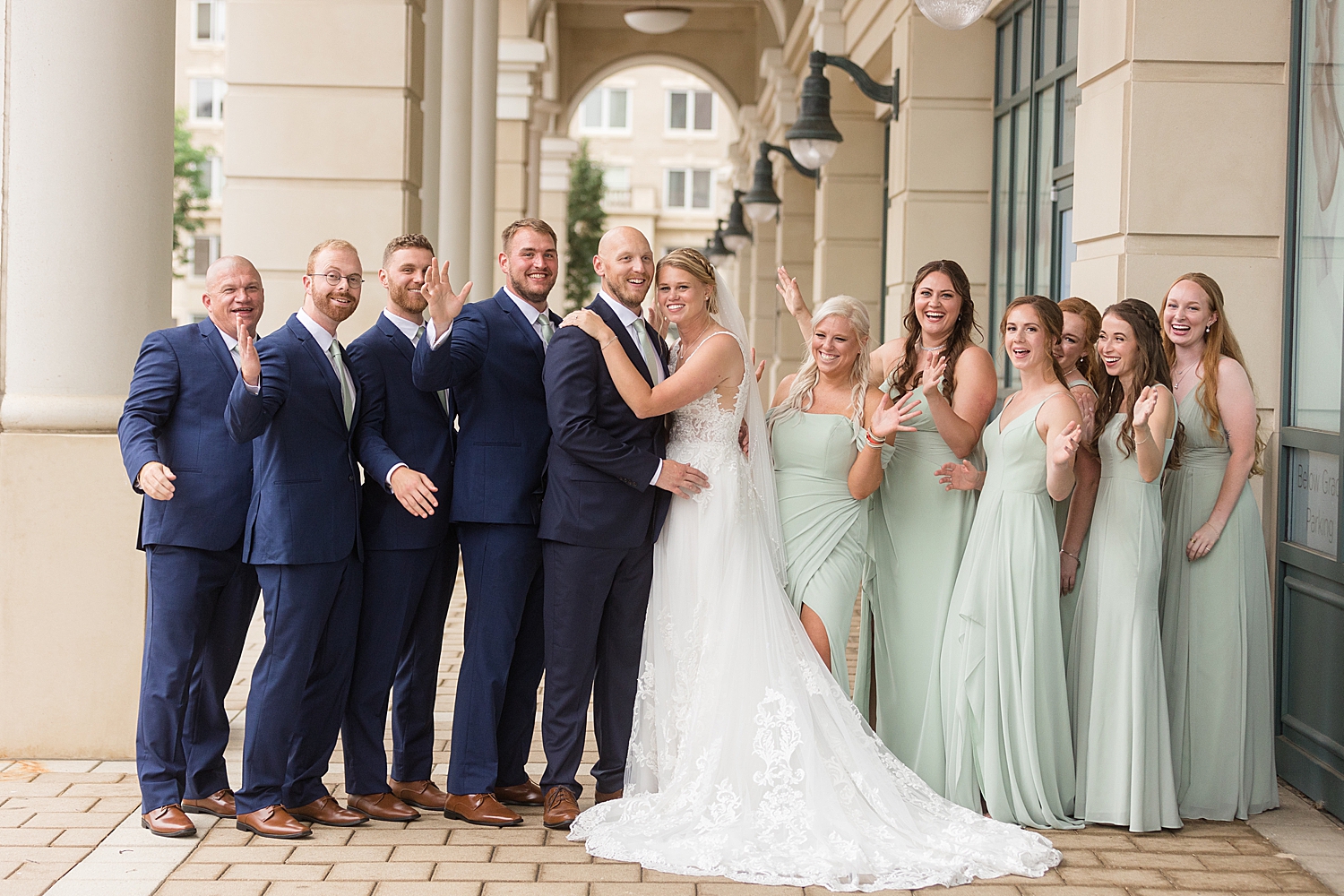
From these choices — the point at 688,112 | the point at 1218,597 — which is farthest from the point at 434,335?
the point at 688,112

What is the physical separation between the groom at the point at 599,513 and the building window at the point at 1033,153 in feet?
10.8

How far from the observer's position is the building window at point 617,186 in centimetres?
5050

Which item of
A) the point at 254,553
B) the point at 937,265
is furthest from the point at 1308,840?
the point at 254,553

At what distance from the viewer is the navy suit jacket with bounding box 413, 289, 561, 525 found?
4.43 meters

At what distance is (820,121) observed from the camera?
905 cm

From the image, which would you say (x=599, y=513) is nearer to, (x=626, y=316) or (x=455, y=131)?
(x=626, y=316)

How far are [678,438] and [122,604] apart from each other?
7.48 feet

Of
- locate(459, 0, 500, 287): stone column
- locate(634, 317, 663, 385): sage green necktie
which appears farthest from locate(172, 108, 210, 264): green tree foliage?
locate(634, 317, 663, 385): sage green necktie

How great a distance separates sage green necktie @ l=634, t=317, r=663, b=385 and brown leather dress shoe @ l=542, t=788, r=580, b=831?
143 cm

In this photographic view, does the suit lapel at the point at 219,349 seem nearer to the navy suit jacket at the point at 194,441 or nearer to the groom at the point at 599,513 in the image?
the navy suit jacket at the point at 194,441

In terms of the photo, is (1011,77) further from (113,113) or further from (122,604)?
(122,604)

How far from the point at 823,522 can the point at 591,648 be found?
92 centimetres

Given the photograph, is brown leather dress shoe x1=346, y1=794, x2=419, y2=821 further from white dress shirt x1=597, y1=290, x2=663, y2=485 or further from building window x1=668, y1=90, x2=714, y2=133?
building window x1=668, y1=90, x2=714, y2=133

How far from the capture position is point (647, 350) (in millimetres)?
4434
